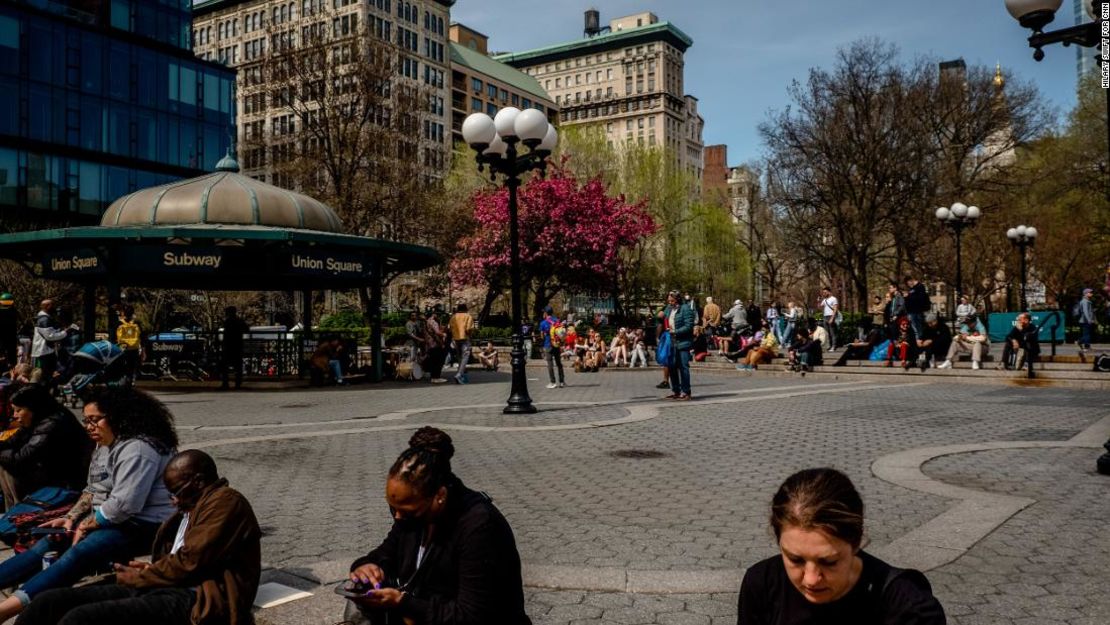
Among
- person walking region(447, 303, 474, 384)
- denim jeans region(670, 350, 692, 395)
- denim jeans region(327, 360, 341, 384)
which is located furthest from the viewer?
denim jeans region(327, 360, 341, 384)

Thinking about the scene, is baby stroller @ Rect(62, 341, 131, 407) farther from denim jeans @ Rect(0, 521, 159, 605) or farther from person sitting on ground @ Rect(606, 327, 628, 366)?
person sitting on ground @ Rect(606, 327, 628, 366)

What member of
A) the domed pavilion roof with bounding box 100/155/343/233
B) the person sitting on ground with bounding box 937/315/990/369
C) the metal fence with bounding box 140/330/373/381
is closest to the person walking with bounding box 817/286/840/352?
the person sitting on ground with bounding box 937/315/990/369

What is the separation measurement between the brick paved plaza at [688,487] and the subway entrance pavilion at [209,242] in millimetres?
4515

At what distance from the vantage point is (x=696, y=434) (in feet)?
35.1

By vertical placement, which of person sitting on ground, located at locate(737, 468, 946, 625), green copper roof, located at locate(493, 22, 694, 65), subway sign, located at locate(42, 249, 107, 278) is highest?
green copper roof, located at locate(493, 22, 694, 65)

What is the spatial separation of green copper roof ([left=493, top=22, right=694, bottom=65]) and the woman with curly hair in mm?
132013

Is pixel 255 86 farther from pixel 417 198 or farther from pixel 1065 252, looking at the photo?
pixel 1065 252

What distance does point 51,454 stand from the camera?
5.51m

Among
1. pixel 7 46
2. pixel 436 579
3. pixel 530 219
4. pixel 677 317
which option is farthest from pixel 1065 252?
pixel 7 46

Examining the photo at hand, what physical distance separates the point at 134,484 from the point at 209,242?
50.5 ft

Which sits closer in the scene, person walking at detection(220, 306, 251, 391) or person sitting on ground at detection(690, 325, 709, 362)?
person walking at detection(220, 306, 251, 391)

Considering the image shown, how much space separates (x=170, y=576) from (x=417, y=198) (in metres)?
33.8

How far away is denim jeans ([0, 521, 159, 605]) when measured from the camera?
4301 millimetres

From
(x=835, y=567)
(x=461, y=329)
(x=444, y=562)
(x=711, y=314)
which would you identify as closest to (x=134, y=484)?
(x=444, y=562)
